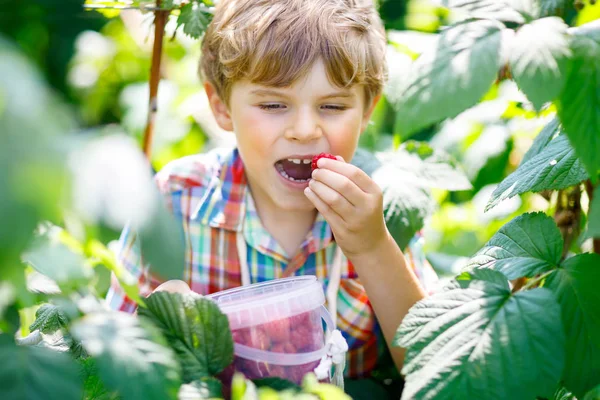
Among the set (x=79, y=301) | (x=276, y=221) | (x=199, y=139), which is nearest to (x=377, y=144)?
(x=276, y=221)

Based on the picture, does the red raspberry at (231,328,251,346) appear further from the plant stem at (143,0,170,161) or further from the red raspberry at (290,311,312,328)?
the plant stem at (143,0,170,161)

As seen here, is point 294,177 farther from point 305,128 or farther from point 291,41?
point 291,41

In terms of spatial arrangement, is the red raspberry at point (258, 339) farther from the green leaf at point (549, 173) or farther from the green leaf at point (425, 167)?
Answer: the green leaf at point (425, 167)

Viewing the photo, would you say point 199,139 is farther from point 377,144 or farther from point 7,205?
point 7,205

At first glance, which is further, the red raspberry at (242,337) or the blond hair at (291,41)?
the blond hair at (291,41)

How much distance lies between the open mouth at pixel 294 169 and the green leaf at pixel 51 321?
0.58 metres

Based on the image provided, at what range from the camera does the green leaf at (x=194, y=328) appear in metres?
0.84

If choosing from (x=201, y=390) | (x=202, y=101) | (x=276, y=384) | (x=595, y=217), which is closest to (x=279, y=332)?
(x=276, y=384)

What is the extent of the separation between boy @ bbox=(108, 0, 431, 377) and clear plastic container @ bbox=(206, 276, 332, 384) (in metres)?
0.24

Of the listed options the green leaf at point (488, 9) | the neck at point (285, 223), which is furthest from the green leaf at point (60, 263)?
the neck at point (285, 223)

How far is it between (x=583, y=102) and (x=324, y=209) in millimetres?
578

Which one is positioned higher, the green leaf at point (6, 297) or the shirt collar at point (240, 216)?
the green leaf at point (6, 297)

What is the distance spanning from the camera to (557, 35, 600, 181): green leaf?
0.80 m

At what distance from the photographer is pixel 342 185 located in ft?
4.12
